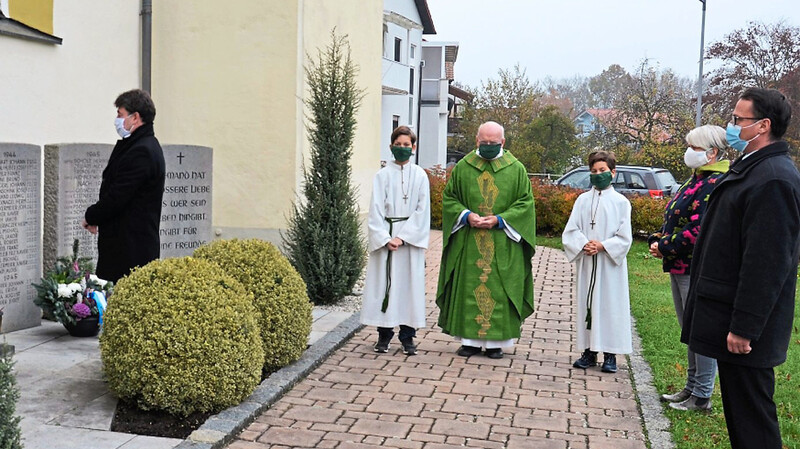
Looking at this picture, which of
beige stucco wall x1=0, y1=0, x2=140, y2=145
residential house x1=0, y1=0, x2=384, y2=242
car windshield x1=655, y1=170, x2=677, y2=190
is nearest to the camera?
beige stucco wall x1=0, y1=0, x2=140, y2=145

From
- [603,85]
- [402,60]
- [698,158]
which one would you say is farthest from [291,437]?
[603,85]

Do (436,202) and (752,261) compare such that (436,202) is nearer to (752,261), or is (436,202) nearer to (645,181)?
(645,181)

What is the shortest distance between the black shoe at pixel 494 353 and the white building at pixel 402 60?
25708 millimetres


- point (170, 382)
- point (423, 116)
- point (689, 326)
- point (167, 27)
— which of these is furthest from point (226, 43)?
point (423, 116)

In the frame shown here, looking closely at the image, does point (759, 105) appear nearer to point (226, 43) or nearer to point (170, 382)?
point (170, 382)

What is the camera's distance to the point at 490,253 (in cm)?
762

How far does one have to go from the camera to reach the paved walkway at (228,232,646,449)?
533 centimetres

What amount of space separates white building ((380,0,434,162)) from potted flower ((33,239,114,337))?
2571 cm

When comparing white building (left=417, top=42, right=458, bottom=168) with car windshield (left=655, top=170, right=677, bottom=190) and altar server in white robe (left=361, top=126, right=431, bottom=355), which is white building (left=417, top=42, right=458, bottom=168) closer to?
car windshield (left=655, top=170, right=677, bottom=190)

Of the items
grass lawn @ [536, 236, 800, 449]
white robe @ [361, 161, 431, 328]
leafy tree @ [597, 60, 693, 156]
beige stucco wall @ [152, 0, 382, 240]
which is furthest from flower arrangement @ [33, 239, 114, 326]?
leafy tree @ [597, 60, 693, 156]

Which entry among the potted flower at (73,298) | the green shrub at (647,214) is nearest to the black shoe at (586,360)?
the potted flower at (73,298)

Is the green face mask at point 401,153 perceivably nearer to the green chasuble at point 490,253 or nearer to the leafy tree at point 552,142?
the green chasuble at point 490,253

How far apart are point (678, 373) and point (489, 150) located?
8.29 ft

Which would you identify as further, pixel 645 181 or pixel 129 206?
pixel 645 181
